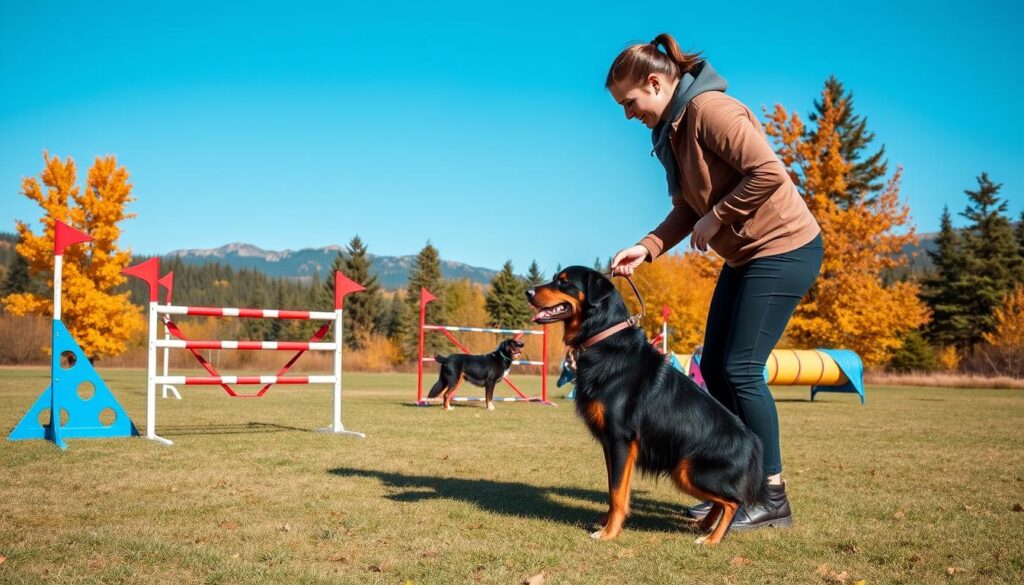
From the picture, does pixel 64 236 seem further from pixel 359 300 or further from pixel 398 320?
pixel 398 320

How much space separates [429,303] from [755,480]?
5113cm

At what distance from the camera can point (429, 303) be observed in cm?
5394

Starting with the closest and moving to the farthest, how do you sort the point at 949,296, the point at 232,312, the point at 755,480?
1. the point at 755,480
2. the point at 232,312
3. the point at 949,296

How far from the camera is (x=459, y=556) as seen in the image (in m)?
2.94

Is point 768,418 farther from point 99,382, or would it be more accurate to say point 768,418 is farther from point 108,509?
point 99,382

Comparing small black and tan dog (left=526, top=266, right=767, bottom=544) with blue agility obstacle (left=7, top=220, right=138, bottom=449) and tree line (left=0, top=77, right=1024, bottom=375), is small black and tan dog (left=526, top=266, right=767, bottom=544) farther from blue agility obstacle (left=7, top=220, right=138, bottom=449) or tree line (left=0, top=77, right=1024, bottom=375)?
tree line (left=0, top=77, right=1024, bottom=375)

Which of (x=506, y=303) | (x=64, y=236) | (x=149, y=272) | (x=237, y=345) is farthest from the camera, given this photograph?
(x=506, y=303)

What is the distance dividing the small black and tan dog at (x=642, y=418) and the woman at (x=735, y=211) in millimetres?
223

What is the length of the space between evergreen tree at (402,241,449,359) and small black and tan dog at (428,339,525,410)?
38.8 meters

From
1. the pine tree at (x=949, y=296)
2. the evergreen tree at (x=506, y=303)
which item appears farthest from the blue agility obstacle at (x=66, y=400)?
the evergreen tree at (x=506, y=303)

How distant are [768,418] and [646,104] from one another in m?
1.67

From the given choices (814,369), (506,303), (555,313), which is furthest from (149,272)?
(506,303)

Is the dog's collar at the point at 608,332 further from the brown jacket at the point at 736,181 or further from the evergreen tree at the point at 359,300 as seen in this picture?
the evergreen tree at the point at 359,300

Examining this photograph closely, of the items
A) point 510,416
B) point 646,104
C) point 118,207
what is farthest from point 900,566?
point 118,207
